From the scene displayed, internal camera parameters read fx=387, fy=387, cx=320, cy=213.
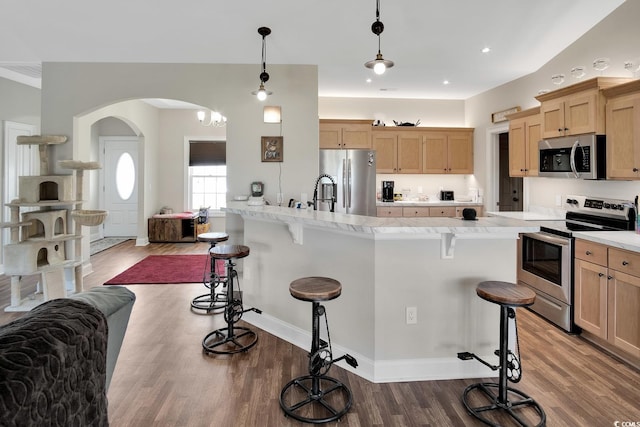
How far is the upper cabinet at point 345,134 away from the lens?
20.6 ft

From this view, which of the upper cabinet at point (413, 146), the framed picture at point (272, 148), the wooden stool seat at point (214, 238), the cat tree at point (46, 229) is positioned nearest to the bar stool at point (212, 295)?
the wooden stool seat at point (214, 238)

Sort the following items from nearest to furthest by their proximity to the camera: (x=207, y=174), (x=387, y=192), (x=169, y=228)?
(x=387, y=192) → (x=169, y=228) → (x=207, y=174)

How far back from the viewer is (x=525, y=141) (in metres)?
4.66

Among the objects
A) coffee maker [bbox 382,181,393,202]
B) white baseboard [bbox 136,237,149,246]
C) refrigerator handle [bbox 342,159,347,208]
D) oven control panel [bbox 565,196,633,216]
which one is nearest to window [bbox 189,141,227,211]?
white baseboard [bbox 136,237,149,246]

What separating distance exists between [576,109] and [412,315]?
2670 millimetres

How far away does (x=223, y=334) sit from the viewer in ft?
11.0

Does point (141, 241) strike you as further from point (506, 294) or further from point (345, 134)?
point (506, 294)

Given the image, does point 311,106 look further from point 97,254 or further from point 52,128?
point 97,254

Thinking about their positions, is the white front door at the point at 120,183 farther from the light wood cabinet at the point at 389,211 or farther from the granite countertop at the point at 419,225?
the granite countertop at the point at 419,225

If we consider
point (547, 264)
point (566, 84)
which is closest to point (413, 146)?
point (566, 84)

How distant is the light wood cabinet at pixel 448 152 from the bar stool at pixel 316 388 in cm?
466

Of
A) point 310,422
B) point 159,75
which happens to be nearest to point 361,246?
point 310,422

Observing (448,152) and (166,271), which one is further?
(448,152)

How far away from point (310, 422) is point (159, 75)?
4182 millimetres
